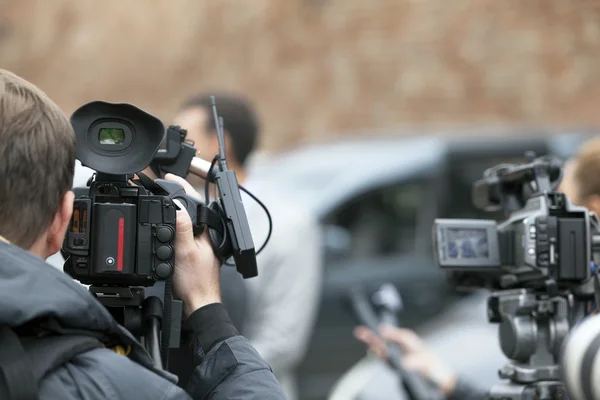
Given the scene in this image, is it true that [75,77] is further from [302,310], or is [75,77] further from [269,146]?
[302,310]

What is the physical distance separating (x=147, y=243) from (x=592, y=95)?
14.5 meters

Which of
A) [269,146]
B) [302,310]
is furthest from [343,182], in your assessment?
[269,146]

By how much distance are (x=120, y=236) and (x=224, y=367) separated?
1.03ft

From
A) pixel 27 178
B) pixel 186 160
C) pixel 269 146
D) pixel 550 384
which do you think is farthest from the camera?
pixel 269 146

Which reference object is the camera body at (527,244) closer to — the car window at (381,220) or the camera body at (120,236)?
the camera body at (120,236)

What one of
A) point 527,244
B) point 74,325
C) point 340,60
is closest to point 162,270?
point 74,325

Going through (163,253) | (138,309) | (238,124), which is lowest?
(138,309)

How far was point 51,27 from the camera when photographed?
15922 mm

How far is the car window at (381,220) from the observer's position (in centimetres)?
802

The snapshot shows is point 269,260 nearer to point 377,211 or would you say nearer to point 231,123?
point 231,123

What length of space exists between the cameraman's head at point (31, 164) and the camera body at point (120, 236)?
0.16 m

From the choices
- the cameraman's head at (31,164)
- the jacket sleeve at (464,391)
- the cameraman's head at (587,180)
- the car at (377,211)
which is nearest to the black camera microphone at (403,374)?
the jacket sleeve at (464,391)

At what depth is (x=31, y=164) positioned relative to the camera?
1776 mm

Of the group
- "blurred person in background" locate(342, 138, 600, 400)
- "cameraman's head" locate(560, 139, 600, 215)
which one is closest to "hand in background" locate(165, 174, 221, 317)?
"blurred person in background" locate(342, 138, 600, 400)
